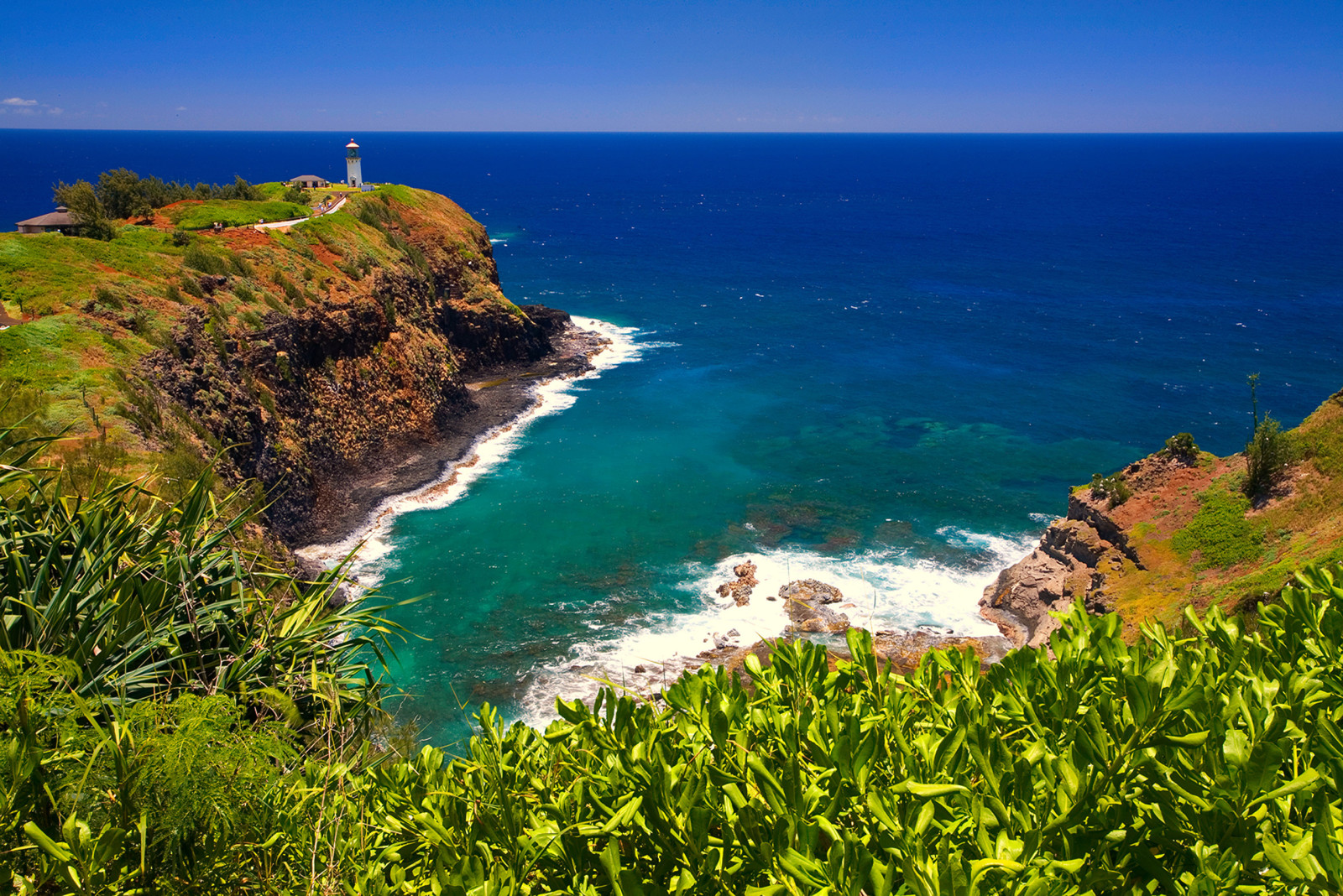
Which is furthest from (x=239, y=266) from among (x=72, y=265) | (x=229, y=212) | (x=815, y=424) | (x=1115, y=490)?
(x=1115, y=490)

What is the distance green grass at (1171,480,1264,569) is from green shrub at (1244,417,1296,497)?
656mm

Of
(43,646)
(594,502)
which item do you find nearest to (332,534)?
(594,502)

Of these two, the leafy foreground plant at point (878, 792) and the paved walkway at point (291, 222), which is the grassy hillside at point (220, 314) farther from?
the leafy foreground plant at point (878, 792)

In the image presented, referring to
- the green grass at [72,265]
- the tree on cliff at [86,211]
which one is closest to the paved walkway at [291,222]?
the tree on cliff at [86,211]

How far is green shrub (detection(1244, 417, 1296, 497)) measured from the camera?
2466 centimetres

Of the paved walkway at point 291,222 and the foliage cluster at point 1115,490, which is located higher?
the paved walkway at point 291,222

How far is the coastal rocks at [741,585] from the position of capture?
96.0 ft

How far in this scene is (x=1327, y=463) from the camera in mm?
24516

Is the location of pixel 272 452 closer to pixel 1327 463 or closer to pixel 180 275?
pixel 180 275

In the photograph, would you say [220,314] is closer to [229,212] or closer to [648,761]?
[229,212]

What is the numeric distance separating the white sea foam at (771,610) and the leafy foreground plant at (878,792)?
16202mm

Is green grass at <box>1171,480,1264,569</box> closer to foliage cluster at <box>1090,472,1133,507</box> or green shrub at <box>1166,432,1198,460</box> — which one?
green shrub at <box>1166,432,1198,460</box>

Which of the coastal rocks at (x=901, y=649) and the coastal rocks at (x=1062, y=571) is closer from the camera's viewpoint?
the coastal rocks at (x=901, y=649)

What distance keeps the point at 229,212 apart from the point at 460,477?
73.0ft
